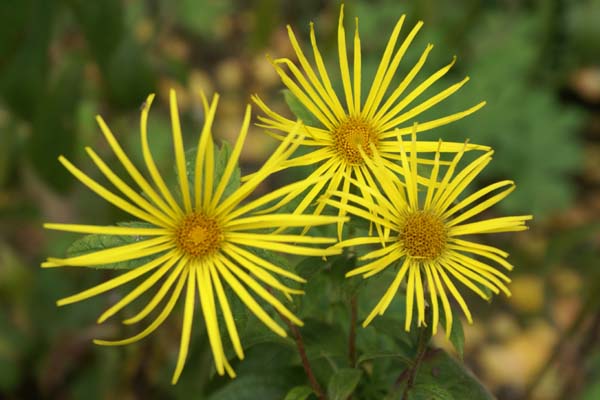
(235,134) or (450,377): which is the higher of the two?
(235,134)

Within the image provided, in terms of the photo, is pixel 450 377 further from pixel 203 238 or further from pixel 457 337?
pixel 203 238

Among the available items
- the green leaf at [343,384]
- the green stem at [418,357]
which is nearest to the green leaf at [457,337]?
the green stem at [418,357]

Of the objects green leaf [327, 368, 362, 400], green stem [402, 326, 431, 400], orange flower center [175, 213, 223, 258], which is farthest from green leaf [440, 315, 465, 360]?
orange flower center [175, 213, 223, 258]

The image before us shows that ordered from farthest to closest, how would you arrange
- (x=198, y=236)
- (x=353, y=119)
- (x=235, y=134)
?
(x=235, y=134)
(x=353, y=119)
(x=198, y=236)

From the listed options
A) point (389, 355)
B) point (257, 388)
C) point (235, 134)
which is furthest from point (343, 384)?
point (235, 134)

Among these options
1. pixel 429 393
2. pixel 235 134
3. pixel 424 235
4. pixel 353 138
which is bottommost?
pixel 429 393
